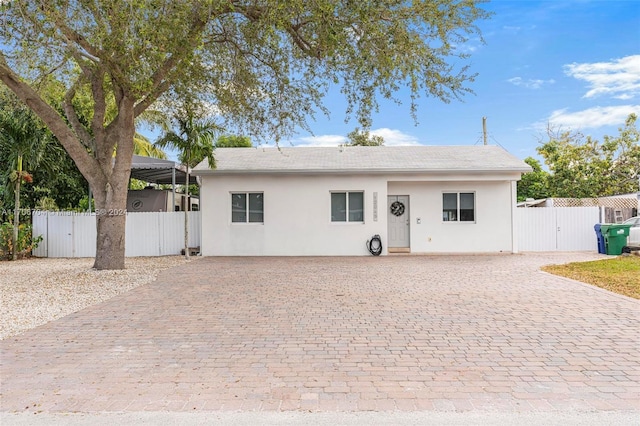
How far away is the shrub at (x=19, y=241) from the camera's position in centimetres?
1402

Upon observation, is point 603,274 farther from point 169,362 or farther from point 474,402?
point 169,362

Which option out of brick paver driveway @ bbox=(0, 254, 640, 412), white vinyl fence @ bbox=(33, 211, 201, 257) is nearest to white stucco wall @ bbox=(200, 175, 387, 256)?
white vinyl fence @ bbox=(33, 211, 201, 257)

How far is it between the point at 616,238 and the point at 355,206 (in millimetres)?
9023

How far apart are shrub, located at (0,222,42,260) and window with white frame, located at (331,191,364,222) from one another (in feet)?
34.1

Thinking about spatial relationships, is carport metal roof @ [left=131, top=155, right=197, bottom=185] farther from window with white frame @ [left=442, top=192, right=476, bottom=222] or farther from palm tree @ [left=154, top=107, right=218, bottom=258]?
window with white frame @ [left=442, top=192, right=476, bottom=222]

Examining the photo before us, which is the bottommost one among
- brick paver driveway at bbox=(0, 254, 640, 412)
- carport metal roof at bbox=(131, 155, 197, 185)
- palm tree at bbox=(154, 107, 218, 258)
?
brick paver driveway at bbox=(0, 254, 640, 412)

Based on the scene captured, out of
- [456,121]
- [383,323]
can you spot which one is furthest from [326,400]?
[456,121]

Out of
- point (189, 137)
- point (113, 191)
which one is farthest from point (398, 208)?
point (113, 191)

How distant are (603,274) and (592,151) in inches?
715

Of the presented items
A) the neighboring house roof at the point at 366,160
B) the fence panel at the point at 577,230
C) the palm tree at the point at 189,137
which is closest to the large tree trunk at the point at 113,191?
the palm tree at the point at 189,137

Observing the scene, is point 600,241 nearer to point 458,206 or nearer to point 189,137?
point 458,206

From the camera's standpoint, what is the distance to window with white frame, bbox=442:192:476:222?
1545cm

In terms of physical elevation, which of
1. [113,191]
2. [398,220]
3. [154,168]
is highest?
[154,168]

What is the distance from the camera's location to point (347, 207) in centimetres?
1504
